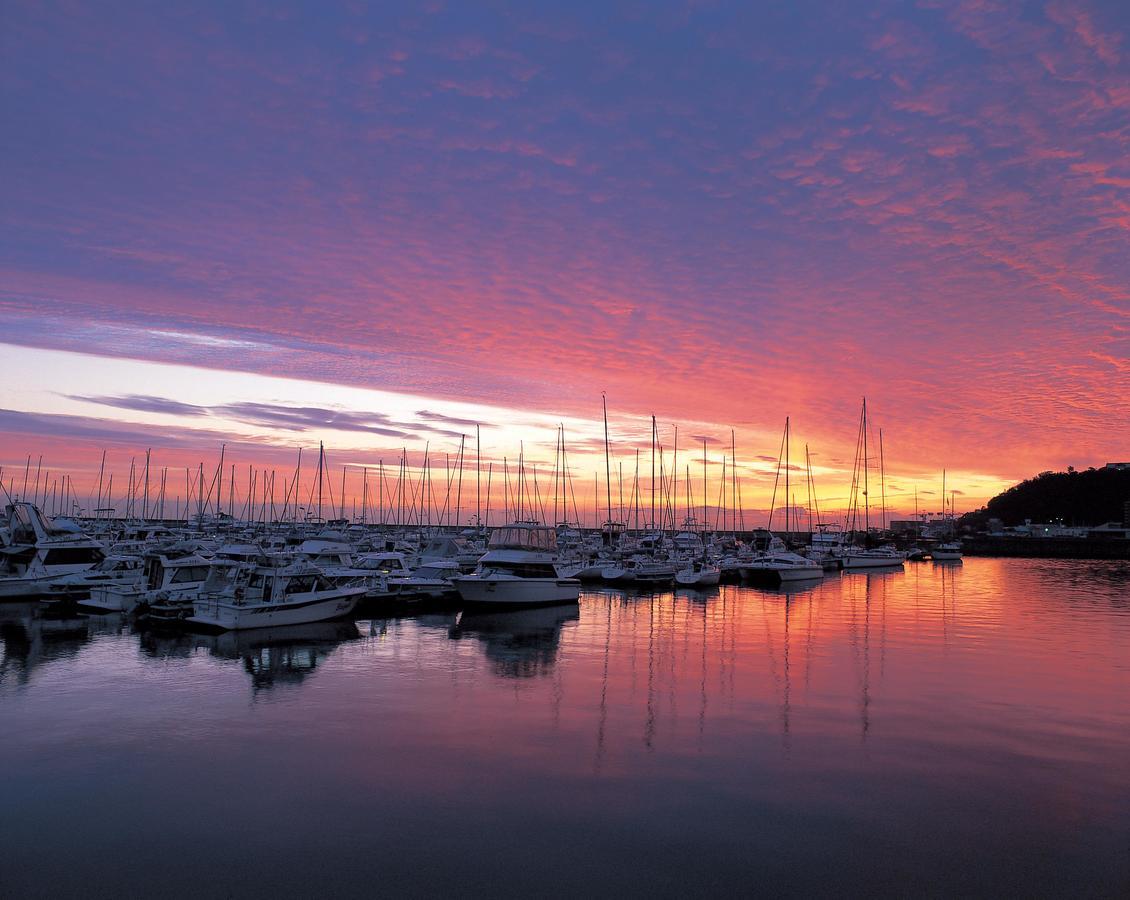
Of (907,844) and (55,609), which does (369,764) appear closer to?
(907,844)

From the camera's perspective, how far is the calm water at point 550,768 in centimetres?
1176

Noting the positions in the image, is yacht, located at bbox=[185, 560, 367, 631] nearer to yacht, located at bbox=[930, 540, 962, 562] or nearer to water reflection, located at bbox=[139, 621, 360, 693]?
water reflection, located at bbox=[139, 621, 360, 693]

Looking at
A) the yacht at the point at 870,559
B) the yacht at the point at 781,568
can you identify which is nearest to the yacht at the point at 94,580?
the yacht at the point at 781,568

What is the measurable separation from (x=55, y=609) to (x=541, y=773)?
34026 mm

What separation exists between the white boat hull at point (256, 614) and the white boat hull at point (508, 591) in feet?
31.7

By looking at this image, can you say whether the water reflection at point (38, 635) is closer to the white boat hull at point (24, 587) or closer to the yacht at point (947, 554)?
the white boat hull at point (24, 587)

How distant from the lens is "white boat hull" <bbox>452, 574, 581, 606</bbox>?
4494 centimetres

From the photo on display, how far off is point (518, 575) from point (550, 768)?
30975mm

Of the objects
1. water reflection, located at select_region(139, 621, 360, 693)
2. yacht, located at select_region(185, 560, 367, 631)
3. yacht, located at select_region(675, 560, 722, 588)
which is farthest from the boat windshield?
yacht, located at select_region(675, 560, 722, 588)

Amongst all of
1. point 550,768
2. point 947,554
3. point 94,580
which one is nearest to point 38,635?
point 94,580

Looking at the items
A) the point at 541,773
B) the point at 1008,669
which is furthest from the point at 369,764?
the point at 1008,669

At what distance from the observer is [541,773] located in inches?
627

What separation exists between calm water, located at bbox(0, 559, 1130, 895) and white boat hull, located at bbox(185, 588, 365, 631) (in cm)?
104

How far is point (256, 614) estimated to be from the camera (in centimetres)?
3369
